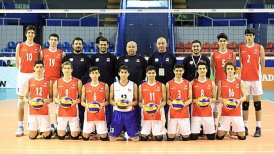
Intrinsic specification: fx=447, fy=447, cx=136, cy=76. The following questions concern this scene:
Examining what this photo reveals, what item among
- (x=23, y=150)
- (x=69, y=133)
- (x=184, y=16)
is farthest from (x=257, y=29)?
(x=23, y=150)

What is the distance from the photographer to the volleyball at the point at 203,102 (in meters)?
6.42

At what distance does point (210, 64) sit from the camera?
6.99 meters

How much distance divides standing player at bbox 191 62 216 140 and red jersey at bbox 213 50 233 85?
38cm

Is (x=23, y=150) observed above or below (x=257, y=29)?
below

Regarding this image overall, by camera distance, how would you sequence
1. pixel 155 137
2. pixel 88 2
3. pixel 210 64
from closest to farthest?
1. pixel 155 137
2. pixel 210 64
3. pixel 88 2

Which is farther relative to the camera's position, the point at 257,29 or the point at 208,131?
the point at 257,29

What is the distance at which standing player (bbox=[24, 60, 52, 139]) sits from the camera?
6445 mm

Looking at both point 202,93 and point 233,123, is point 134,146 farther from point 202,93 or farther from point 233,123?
point 233,123

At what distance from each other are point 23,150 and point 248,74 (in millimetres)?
3526

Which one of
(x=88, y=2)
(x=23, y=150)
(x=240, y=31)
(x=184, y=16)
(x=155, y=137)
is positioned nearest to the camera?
(x=23, y=150)

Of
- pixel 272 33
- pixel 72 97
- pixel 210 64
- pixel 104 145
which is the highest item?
pixel 272 33

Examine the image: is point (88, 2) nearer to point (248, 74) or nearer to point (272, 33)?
point (272, 33)

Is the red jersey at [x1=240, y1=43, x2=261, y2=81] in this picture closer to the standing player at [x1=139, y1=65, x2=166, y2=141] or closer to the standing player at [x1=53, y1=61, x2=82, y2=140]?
the standing player at [x1=139, y1=65, x2=166, y2=141]

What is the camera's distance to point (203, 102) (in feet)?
21.1
